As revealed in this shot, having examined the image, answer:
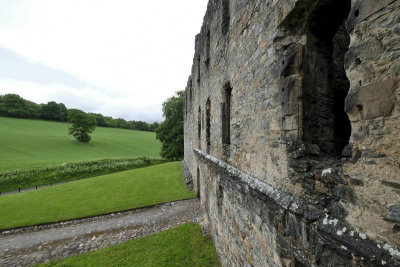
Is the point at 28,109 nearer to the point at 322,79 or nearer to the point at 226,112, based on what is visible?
Answer: the point at 226,112

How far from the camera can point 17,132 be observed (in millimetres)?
42594

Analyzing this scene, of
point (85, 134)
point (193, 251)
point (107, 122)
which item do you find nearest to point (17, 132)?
point (85, 134)

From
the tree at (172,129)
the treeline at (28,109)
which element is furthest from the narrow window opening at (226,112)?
the treeline at (28,109)

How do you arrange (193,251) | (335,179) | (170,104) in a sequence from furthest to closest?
1. (170,104)
2. (193,251)
3. (335,179)

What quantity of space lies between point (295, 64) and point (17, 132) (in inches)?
2344

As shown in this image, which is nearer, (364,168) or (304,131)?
(364,168)

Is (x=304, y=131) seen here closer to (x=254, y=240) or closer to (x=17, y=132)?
(x=254, y=240)

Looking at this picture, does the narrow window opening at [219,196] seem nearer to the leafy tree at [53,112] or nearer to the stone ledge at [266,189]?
the stone ledge at [266,189]

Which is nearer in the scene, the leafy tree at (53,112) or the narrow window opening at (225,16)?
the narrow window opening at (225,16)

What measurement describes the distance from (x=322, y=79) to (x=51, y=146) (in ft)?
169

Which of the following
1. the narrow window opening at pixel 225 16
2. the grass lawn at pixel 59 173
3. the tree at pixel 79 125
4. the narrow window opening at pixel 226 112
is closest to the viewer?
the narrow window opening at pixel 225 16

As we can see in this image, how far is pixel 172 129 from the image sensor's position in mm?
32312

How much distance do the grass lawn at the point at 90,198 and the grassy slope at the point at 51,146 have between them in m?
15.6

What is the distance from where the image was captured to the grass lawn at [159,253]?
6.65m
